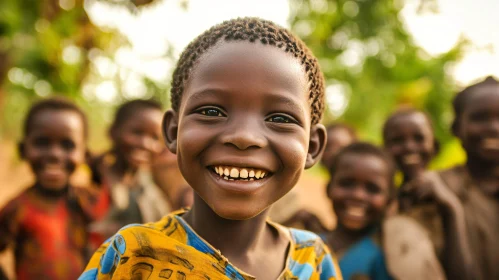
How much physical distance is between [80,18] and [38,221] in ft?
23.1

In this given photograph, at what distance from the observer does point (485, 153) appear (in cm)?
283

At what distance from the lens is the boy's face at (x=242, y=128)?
1305mm

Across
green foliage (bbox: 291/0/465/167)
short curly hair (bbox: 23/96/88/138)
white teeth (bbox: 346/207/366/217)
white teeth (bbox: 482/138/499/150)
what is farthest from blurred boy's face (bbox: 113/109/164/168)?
green foliage (bbox: 291/0/465/167)

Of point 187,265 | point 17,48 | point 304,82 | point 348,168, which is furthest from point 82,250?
point 17,48

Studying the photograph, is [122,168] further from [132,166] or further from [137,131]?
[137,131]

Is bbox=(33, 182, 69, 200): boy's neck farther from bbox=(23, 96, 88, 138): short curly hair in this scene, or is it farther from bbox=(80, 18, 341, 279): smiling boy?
bbox=(80, 18, 341, 279): smiling boy

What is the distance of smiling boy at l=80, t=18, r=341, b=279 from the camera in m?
1.31

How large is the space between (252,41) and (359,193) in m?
1.66

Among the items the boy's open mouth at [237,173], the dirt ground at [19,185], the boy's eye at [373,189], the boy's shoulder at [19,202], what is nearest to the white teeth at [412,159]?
the boy's eye at [373,189]

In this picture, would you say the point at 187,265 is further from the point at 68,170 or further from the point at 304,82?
the point at 68,170

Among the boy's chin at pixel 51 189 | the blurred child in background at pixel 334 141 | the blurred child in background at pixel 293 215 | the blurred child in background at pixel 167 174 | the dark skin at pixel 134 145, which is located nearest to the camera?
the boy's chin at pixel 51 189

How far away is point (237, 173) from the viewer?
1.32 meters

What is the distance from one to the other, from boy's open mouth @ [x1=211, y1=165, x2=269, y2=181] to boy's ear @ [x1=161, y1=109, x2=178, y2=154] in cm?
29

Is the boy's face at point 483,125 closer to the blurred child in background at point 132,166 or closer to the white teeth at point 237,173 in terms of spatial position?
the white teeth at point 237,173
